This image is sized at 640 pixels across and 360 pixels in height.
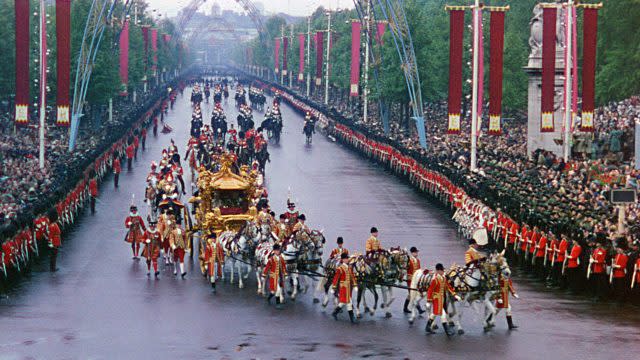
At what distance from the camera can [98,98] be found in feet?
291

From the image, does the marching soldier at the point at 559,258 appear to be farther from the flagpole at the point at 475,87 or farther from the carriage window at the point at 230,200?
the flagpole at the point at 475,87

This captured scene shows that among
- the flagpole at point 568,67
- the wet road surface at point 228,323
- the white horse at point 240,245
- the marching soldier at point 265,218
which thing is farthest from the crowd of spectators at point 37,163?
the flagpole at point 568,67

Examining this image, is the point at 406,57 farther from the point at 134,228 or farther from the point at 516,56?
the point at 134,228

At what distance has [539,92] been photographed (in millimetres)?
66062

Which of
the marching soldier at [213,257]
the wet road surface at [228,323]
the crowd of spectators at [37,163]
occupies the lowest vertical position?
the wet road surface at [228,323]

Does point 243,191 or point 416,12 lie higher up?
point 416,12

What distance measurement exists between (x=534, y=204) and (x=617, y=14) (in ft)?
148

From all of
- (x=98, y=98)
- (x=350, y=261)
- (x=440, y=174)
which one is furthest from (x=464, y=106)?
(x=350, y=261)

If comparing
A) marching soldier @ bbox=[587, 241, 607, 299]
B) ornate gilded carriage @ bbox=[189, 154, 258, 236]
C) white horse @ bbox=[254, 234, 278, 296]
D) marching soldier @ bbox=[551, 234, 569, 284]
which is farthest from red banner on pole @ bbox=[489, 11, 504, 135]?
white horse @ bbox=[254, 234, 278, 296]

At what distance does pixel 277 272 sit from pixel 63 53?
28948 millimetres

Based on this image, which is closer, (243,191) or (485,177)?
(243,191)

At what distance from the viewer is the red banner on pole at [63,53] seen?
2222 inches

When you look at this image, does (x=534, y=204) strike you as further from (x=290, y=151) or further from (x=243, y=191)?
(x=290, y=151)

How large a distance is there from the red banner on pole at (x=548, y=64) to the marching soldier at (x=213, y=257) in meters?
21.7
